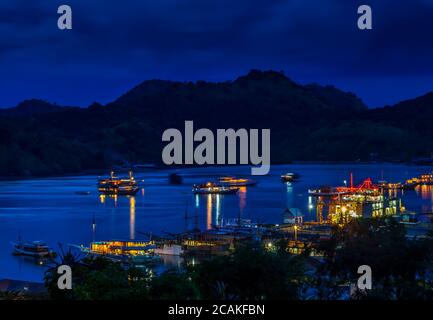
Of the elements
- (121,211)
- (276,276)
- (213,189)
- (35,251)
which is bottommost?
(35,251)

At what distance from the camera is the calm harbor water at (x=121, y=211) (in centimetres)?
1823

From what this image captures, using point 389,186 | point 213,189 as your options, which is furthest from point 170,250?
point 389,186

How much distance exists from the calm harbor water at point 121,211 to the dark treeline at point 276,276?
7364mm

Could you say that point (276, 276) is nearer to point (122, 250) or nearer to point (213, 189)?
point (122, 250)

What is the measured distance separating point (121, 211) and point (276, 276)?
67.4ft

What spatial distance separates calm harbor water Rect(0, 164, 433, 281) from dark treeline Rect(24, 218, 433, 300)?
736 cm

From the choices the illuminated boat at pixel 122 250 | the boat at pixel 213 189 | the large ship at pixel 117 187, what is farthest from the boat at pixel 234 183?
the illuminated boat at pixel 122 250

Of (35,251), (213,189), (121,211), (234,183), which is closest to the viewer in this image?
(35,251)

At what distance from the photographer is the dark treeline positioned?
4594 mm

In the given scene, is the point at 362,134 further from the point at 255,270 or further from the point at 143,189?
the point at 255,270

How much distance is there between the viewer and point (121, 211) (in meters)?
25.5

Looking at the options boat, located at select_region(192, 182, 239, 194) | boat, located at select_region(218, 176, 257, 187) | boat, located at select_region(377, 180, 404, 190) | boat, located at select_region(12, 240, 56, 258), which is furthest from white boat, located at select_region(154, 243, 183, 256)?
boat, located at select_region(218, 176, 257, 187)
